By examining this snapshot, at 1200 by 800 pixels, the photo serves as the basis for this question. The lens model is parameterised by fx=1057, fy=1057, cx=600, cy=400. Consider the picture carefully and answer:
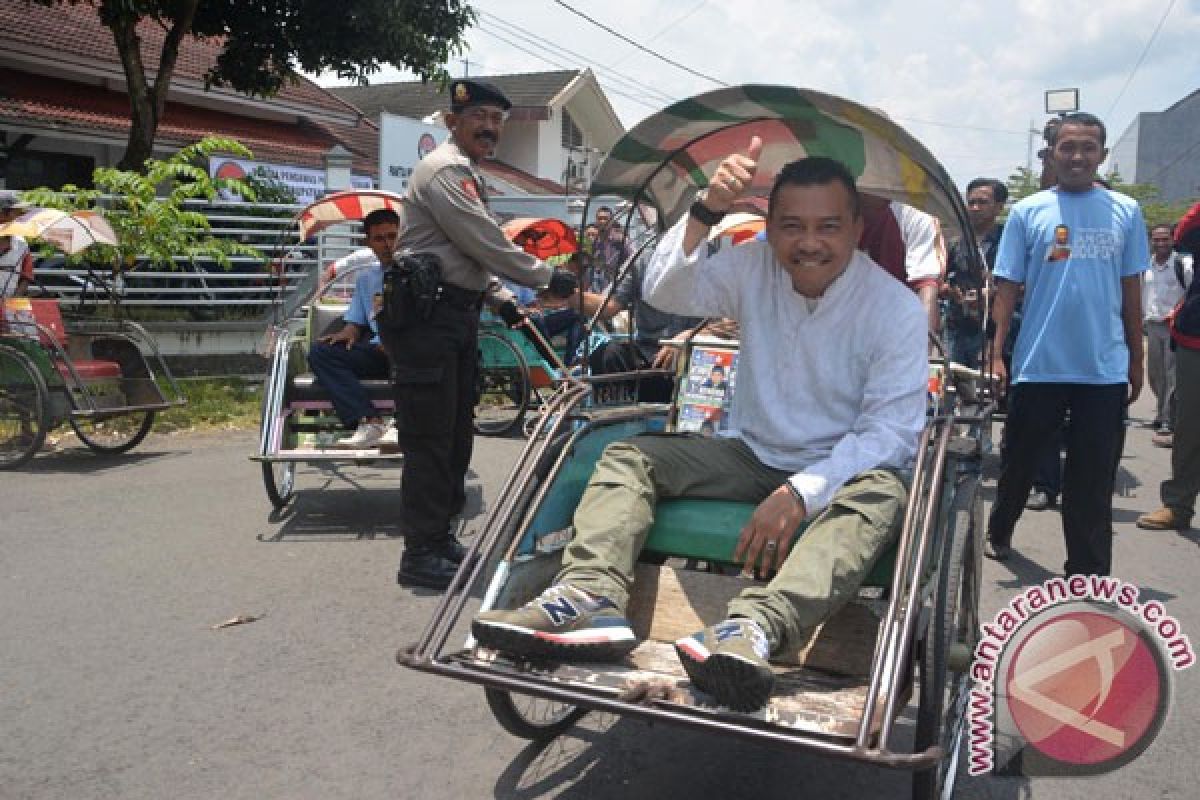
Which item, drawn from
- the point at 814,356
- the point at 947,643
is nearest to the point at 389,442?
the point at 814,356

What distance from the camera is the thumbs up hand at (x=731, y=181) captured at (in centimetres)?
302

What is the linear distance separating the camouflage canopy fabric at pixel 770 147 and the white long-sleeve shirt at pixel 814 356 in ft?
1.28

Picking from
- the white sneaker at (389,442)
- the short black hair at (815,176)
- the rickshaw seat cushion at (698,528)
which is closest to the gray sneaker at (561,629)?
the rickshaw seat cushion at (698,528)

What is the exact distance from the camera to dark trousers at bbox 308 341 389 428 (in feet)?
19.6

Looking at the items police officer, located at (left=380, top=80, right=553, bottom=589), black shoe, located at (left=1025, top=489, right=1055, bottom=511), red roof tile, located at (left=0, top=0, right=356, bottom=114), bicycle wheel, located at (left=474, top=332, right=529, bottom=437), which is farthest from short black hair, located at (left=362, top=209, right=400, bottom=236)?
red roof tile, located at (left=0, top=0, right=356, bottom=114)

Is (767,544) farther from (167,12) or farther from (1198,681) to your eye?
(167,12)

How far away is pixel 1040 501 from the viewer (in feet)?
22.6

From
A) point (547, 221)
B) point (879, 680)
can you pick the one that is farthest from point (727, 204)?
point (547, 221)

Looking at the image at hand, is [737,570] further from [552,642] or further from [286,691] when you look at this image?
[286,691]

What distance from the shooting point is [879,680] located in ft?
7.43

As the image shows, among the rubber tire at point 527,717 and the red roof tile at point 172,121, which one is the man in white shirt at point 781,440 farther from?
the red roof tile at point 172,121

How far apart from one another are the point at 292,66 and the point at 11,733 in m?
12.0

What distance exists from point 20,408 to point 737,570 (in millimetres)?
5562

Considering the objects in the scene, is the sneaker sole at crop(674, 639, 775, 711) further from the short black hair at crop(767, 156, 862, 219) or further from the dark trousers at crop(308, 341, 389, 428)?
the dark trousers at crop(308, 341, 389, 428)
